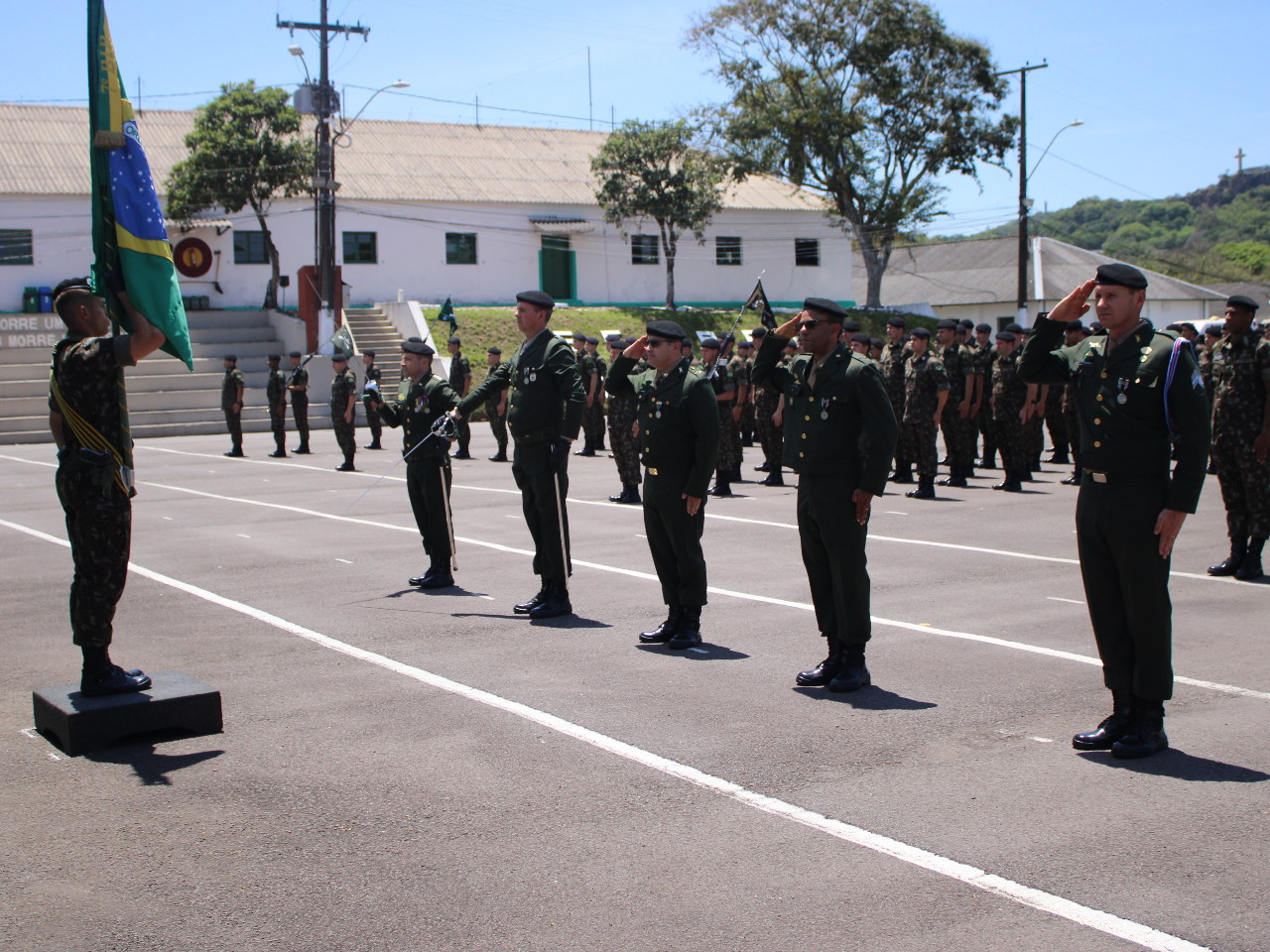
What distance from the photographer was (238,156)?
131 feet

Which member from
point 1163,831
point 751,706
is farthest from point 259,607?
point 1163,831

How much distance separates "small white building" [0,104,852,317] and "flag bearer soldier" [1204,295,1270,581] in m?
34.2

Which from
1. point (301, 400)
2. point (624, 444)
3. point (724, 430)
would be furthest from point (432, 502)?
point (301, 400)

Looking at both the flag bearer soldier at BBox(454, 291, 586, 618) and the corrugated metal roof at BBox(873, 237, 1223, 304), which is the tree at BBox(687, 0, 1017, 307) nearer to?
the corrugated metal roof at BBox(873, 237, 1223, 304)

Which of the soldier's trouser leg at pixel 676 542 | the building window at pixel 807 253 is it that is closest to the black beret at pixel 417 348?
the soldier's trouser leg at pixel 676 542

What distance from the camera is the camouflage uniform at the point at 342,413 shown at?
816 inches

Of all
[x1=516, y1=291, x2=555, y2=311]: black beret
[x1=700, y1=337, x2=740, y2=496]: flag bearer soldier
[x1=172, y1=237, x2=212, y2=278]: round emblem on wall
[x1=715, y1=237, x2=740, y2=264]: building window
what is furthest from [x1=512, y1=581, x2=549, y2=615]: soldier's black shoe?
[x1=715, y1=237, x2=740, y2=264]: building window

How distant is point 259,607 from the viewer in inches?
366

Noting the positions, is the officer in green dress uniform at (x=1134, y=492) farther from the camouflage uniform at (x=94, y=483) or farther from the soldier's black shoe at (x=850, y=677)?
the camouflage uniform at (x=94, y=483)

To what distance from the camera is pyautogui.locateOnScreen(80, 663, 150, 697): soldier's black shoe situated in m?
6.07

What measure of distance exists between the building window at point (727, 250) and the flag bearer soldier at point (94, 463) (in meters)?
49.0

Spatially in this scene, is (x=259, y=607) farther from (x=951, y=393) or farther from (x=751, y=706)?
(x=951, y=393)

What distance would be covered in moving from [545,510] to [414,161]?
4390cm

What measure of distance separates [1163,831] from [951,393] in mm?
13575
